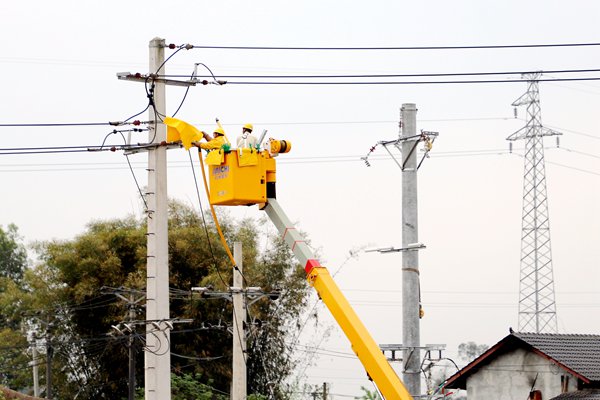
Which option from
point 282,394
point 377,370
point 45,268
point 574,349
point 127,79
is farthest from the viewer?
point 45,268

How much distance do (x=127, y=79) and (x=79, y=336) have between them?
112 ft

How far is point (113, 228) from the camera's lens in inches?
2148

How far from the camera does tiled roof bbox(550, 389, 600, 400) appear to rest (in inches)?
1010

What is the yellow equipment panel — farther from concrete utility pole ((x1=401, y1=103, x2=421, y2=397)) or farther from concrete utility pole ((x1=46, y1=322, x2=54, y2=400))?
concrete utility pole ((x1=46, y1=322, x2=54, y2=400))

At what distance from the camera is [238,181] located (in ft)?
67.8

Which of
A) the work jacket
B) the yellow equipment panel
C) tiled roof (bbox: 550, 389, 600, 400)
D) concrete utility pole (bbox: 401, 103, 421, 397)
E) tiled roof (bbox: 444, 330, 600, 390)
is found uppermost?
the work jacket

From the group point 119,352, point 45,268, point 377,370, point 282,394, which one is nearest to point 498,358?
point 377,370

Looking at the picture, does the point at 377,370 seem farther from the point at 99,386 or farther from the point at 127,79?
the point at 99,386

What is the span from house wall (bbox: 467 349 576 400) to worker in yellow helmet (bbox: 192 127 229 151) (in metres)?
10.6

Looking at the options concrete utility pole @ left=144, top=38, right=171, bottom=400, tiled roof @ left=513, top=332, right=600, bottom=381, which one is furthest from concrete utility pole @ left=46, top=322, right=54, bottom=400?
concrete utility pole @ left=144, top=38, right=171, bottom=400

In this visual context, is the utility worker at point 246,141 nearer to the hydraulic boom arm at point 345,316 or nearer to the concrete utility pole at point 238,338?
the hydraulic boom arm at point 345,316

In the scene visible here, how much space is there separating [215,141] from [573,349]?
37.7ft

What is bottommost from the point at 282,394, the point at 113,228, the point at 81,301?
the point at 282,394

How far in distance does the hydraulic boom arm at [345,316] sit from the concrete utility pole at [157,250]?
79.4 inches
